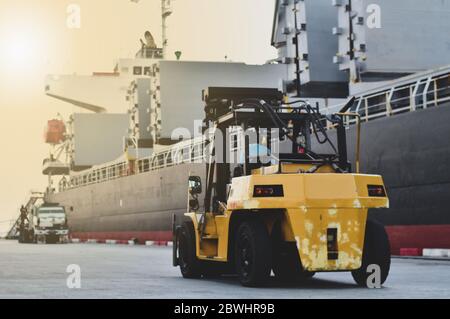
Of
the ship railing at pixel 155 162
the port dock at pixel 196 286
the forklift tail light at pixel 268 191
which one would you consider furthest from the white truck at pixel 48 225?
the forklift tail light at pixel 268 191

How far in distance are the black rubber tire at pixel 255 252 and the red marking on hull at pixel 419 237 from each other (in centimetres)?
1050

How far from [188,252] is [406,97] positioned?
529 inches

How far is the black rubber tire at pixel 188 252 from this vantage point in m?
15.3

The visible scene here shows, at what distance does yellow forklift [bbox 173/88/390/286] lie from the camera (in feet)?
41.1

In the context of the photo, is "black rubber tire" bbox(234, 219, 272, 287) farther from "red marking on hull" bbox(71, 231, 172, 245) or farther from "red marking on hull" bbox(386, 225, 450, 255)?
"red marking on hull" bbox(71, 231, 172, 245)

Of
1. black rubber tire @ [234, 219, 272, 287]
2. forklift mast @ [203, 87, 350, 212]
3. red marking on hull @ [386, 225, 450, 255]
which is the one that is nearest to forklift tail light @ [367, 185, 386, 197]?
forklift mast @ [203, 87, 350, 212]

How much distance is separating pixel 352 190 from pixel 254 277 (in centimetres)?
202

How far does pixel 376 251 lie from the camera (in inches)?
518

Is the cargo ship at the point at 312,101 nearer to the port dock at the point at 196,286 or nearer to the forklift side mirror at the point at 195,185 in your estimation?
the port dock at the point at 196,286

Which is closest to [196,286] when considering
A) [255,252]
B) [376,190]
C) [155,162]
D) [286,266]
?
[255,252]

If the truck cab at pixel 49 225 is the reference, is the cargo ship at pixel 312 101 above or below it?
above

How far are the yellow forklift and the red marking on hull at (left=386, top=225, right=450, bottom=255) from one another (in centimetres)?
860
